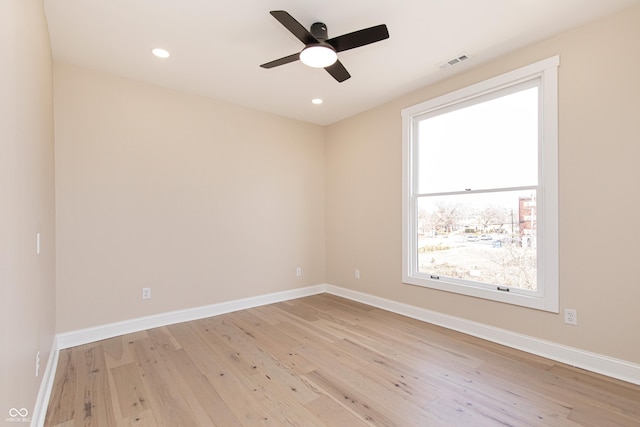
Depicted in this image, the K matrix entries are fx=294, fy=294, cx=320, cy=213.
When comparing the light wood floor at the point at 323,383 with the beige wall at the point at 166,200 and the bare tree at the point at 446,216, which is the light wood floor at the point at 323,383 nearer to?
the beige wall at the point at 166,200

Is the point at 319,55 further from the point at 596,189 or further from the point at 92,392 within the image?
the point at 92,392

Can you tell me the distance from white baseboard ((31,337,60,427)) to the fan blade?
2684mm

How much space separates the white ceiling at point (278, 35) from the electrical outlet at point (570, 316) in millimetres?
2357

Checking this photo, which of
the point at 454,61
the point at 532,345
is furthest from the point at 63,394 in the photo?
the point at 454,61

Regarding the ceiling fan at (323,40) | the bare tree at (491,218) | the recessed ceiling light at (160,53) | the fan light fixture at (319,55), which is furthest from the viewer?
the bare tree at (491,218)

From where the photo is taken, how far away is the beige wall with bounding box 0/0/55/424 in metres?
1.15

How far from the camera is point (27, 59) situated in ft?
5.30

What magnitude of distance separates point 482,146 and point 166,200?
358cm

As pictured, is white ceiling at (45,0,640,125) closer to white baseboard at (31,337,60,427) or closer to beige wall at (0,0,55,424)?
beige wall at (0,0,55,424)

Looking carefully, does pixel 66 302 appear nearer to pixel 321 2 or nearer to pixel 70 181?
pixel 70 181

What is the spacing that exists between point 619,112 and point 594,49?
562mm

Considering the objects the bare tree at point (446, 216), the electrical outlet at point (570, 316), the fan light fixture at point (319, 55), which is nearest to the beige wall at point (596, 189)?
the electrical outlet at point (570, 316)

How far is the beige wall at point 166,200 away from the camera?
2920 millimetres

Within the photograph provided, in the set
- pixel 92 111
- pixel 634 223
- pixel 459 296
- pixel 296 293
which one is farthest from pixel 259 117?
pixel 634 223
